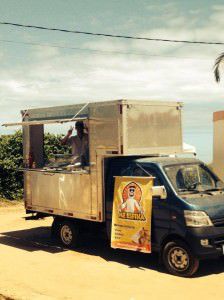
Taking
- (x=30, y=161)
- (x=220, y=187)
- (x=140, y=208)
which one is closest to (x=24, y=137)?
(x=30, y=161)

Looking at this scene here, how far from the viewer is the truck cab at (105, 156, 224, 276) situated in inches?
339

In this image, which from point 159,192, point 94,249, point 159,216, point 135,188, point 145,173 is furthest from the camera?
point 94,249

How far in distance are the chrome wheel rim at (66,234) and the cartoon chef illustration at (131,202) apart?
7.03ft

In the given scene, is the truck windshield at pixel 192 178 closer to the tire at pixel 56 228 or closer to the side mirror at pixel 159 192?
the side mirror at pixel 159 192

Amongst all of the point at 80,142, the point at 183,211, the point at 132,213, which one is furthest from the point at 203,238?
the point at 80,142

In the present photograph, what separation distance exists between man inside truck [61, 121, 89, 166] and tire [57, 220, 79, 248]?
147cm

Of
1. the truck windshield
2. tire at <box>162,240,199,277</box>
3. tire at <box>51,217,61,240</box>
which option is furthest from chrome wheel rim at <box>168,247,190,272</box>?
tire at <box>51,217,61,240</box>

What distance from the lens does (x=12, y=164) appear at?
19734 mm

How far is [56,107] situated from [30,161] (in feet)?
6.21

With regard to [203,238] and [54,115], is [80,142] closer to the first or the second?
[54,115]

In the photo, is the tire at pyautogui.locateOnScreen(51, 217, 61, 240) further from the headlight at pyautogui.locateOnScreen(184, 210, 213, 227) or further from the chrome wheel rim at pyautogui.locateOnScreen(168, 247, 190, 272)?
the headlight at pyautogui.locateOnScreen(184, 210, 213, 227)

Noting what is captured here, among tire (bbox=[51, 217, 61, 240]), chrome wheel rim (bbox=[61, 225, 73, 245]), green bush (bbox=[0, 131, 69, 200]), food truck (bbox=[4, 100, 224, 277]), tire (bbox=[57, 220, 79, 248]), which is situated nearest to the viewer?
food truck (bbox=[4, 100, 224, 277])

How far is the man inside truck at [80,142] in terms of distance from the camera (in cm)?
1138

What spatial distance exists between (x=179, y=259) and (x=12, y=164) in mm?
12130
